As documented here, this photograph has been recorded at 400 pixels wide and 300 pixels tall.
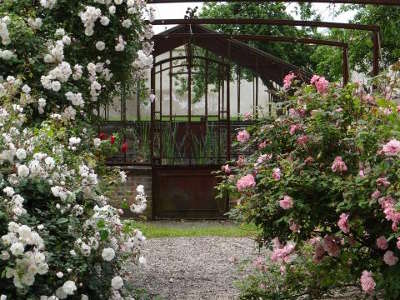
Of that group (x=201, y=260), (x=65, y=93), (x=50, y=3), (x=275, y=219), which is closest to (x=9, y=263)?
(x=275, y=219)

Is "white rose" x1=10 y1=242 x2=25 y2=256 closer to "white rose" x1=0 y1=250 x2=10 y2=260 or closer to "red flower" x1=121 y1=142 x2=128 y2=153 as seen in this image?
"white rose" x1=0 y1=250 x2=10 y2=260

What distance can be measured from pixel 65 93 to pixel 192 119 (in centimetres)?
552

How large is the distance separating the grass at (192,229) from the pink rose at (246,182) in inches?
156

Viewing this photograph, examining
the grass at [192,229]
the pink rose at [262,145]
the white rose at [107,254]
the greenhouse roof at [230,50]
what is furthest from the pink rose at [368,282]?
the greenhouse roof at [230,50]

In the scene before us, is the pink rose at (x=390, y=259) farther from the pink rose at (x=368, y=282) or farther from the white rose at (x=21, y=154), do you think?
the white rose at (x=21, y=154)

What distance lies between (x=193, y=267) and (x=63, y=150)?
3.30 meters

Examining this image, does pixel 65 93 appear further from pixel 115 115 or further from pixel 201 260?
pixel 115 115

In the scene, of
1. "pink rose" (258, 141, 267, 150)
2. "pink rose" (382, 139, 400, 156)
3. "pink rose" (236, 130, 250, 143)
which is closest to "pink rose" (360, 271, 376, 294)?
"pink rose" (382, 139, 400, 156)

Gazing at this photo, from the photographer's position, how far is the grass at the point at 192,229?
894 centimetres

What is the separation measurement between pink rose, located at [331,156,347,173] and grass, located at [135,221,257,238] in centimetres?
436

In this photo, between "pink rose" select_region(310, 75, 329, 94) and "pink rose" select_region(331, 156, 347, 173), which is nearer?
"pink rose" select_region(331, 156, 347, 173)

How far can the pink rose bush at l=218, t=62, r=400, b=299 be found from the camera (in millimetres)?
3795

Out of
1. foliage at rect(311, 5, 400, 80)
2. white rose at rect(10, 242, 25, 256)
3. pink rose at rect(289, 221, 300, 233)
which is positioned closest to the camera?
white rose at rect(10, 242, 25, 256)

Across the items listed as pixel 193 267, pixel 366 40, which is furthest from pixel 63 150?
pixel 366 40
